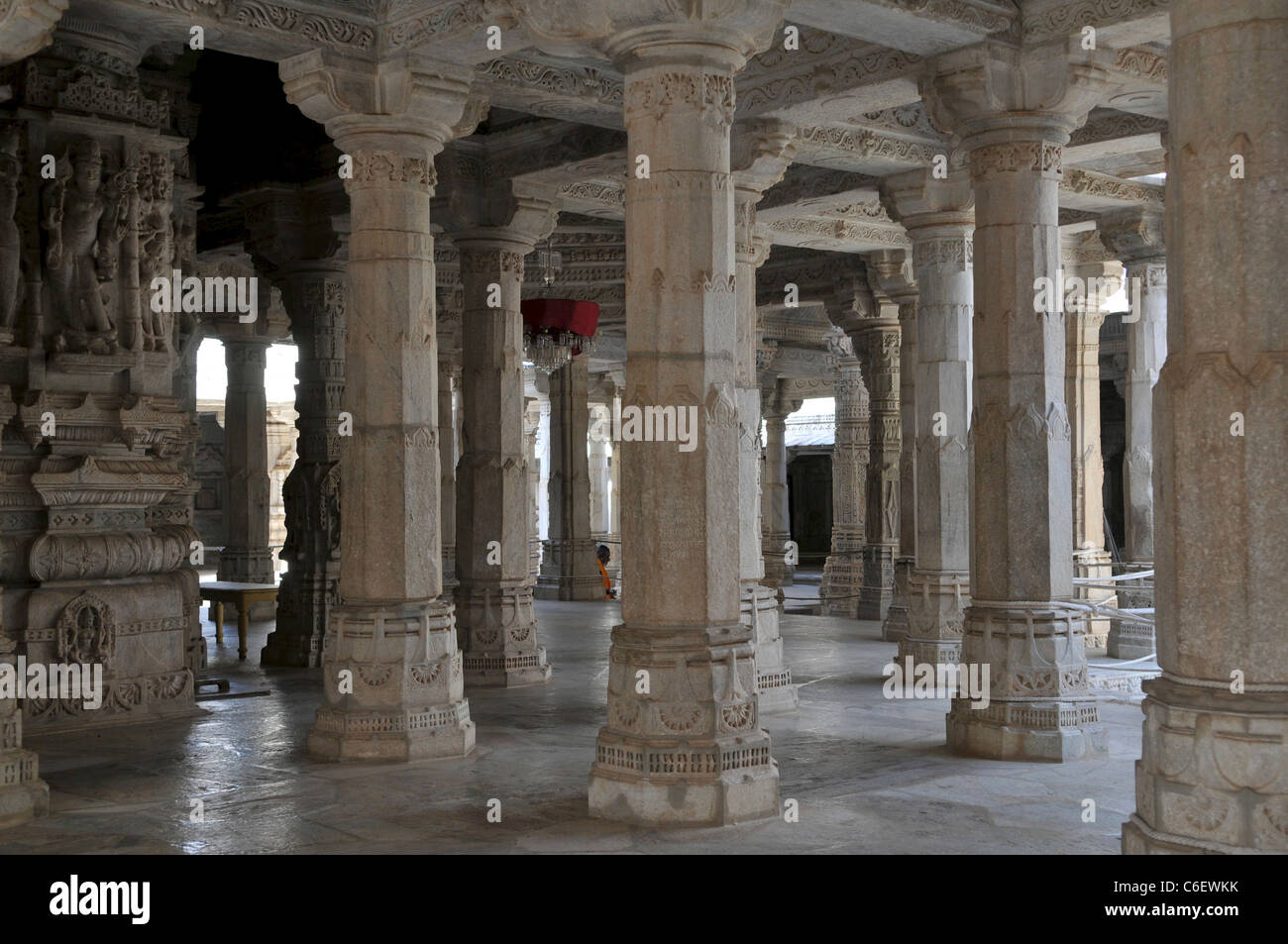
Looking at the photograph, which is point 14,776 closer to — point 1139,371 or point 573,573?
point 1139,371

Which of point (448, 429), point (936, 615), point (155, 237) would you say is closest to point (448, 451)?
point (448, 429)

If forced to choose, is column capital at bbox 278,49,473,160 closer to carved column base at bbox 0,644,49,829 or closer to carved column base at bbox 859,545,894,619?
carved column base at bbox 0,644,49,829

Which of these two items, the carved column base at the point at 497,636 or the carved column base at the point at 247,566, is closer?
the carved column base at the point at 497,636

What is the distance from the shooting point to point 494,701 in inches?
437

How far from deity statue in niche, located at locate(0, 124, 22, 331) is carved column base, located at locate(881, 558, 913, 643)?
388 inches

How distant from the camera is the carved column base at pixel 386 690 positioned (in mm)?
8461

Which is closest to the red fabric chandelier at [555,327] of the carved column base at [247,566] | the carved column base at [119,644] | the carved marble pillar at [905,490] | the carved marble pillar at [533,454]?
the carved marble pillar at [905,490]

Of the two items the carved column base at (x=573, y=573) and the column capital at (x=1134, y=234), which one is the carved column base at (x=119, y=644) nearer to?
the column capital at (x=1134, y=234)

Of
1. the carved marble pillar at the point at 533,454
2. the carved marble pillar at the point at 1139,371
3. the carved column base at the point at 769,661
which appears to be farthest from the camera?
the carved marble pillar at the point at 533,454

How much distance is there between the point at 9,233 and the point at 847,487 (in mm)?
14474

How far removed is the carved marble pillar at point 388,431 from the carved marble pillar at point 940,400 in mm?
4779

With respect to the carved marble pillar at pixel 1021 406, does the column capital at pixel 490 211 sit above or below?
above
